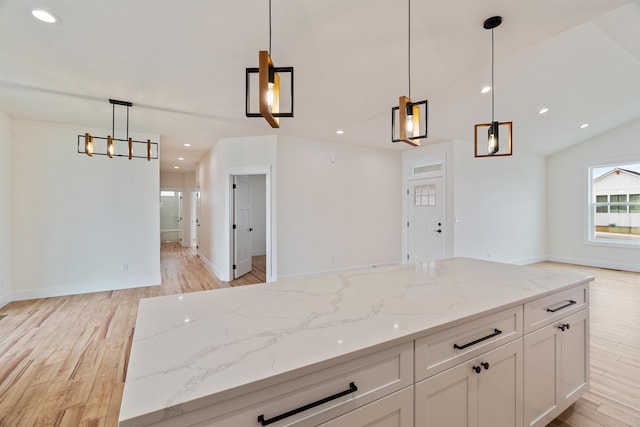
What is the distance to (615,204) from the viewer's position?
21.0 feet

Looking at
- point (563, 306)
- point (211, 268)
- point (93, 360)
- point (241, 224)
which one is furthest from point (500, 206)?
point (93, 360)

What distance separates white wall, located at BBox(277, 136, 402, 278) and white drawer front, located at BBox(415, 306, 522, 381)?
4.00 m

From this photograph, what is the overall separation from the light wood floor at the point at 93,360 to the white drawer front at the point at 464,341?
1.11m

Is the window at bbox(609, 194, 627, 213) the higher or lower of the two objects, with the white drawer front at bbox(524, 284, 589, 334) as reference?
higher

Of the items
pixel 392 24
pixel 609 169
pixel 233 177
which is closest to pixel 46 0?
pixel 392 24

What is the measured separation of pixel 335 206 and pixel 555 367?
427 cm

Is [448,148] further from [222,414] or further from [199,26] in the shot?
[222,414]

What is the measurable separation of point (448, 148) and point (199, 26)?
488cm

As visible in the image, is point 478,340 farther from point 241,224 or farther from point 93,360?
point 241,224

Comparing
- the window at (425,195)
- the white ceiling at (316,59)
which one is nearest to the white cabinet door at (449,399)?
the white ceiling at (316,59)

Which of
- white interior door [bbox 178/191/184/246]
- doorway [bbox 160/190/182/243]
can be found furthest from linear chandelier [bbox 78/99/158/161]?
doorway [bbox 160/190/182/243]

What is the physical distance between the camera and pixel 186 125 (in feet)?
14.8

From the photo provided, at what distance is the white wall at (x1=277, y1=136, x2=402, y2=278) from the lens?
5.14m

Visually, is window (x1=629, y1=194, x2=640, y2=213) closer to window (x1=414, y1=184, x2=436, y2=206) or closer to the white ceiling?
the white ceiling
